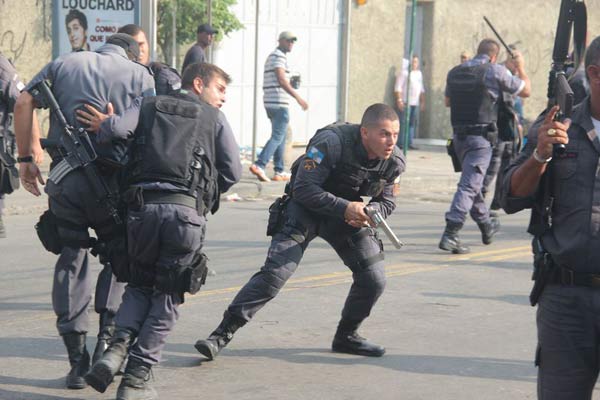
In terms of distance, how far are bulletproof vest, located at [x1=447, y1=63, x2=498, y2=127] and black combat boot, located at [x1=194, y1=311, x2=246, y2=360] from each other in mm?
4518

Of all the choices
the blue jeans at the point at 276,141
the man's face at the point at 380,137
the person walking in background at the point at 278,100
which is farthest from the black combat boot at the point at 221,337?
the person walking in background at the point at 278,100

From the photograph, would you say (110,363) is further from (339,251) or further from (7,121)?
(7,121)

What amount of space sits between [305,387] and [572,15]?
99.4 inches

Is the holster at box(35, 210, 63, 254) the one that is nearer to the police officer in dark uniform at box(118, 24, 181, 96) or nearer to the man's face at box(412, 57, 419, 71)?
the police officer in dark uniform at box(118, 24, 181, 96)

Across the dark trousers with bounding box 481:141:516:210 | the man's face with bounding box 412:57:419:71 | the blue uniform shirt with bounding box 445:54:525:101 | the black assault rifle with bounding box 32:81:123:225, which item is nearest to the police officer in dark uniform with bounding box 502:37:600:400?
the black assault rifle with bounding box 32:81:123:225

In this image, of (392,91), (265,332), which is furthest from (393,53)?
(265,332)

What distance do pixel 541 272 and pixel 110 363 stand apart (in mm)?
2093

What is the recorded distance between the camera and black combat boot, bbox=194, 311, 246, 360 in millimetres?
6230

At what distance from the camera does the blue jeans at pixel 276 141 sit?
47.2 ft

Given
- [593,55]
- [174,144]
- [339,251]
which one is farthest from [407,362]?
[593,55]

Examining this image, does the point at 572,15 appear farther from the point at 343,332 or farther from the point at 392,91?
the point at 392,91

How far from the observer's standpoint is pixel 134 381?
211 inches

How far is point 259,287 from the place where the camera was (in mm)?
6281

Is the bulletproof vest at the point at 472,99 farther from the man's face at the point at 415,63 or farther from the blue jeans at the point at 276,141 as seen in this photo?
the man's face at the point at 415,63
